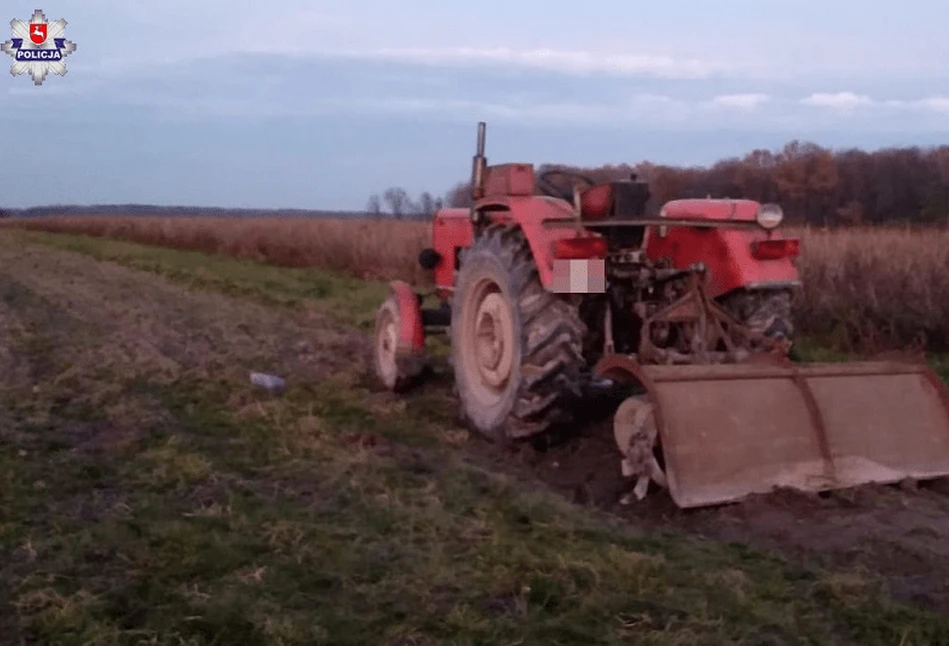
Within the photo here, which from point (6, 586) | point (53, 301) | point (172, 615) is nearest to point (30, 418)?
point (6, 586)

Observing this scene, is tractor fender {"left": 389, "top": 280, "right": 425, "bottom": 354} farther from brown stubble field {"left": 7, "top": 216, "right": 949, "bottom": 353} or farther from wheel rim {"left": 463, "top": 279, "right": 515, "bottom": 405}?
brown stubble field {"left": 7, "top": 216, "right": 949, "bottom": 353}

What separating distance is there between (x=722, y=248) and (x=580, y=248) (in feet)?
3.19

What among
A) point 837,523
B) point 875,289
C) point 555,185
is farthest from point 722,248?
point 875,289

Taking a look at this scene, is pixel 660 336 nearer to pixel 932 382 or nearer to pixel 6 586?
pixel 932 382

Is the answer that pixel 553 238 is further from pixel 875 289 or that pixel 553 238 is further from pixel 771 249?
pixel 875 289

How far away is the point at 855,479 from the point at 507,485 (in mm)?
1516

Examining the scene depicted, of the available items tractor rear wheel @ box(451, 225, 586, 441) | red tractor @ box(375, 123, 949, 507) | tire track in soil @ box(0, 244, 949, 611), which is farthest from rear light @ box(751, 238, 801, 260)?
tire track in soil @ box(0, 244, 949, 611)

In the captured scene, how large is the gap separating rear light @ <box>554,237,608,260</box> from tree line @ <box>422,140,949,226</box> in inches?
341

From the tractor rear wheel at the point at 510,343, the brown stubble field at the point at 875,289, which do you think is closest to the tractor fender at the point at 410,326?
the tractor rear wheel at the point at 510,343

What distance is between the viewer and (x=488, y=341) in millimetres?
5926

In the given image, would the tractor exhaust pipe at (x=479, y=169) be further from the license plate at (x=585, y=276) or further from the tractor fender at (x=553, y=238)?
the license plate at (x=585, y=276)

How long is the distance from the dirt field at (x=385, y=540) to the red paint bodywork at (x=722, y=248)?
42.6 inches

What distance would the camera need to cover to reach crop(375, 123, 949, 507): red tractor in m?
4.43

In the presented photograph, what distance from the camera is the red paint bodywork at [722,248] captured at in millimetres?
5445
